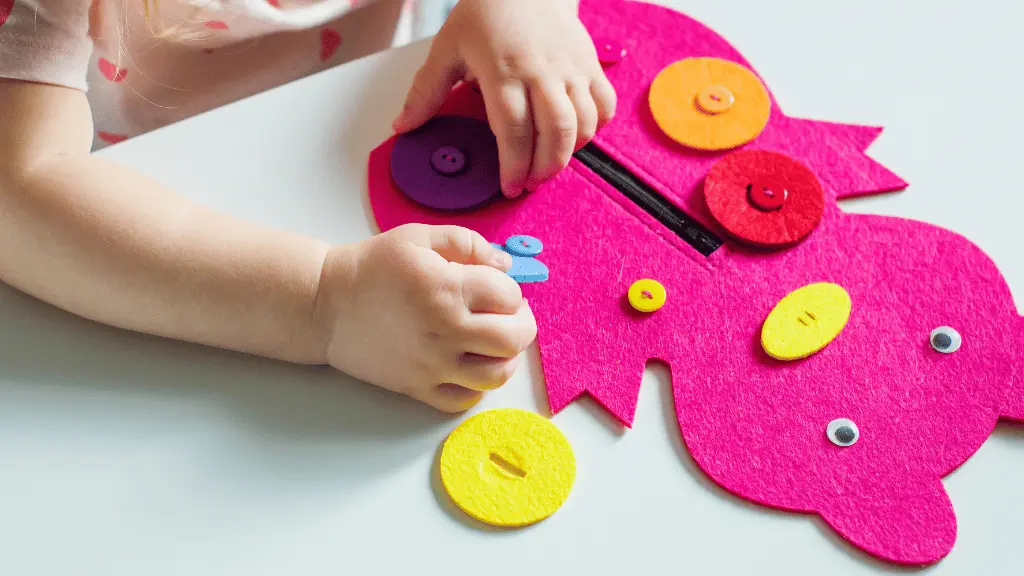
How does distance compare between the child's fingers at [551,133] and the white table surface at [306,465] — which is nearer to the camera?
the white table surface at [306,465]

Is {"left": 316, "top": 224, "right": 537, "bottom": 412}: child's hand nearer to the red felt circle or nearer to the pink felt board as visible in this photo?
the pink felt board

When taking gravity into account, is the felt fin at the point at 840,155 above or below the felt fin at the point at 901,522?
above

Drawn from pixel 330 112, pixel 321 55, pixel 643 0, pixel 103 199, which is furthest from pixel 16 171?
pixel 643 0

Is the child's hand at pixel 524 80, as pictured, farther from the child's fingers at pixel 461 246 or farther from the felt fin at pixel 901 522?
the felt fin at pixel 901 522

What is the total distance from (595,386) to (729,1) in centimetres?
37

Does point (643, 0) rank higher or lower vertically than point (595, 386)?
higher

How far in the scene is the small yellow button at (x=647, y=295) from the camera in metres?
0.50

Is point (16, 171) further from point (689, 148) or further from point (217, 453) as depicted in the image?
point (689, 148)

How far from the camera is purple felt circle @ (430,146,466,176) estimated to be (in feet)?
1.83

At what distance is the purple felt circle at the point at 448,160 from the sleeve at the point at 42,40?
0.22 meters

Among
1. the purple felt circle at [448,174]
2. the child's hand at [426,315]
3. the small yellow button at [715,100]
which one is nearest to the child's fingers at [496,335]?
the child's hand at [426,315]

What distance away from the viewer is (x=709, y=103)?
1.93 feet

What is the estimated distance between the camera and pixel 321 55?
735 millimetres

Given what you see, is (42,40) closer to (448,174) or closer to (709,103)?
(448,174)
